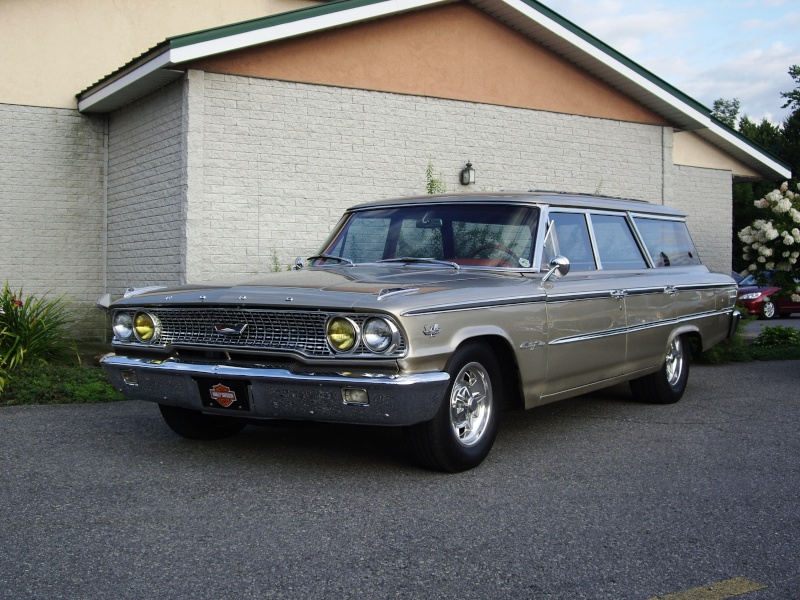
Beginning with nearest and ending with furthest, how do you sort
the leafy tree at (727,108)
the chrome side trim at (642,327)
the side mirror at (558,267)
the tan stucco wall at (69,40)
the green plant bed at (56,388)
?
the side mirror at (558,267) < the chrome side trim at (642,327) < the green plant bed at (56,388) < the tan stucco wall at (69,40) < the leafy tree at (727,108)

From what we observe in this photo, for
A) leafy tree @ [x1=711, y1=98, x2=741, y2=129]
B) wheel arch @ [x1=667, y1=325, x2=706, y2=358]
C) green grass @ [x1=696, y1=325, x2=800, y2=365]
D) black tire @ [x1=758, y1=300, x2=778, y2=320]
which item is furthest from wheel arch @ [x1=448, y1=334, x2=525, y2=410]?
leafy tree @ [x1=711, y1=98, x2=741, y2=129]

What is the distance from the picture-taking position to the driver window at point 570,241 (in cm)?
621

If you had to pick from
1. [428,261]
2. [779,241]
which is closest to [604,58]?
[779,241]

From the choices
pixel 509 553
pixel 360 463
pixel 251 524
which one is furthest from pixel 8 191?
pixel 509 553

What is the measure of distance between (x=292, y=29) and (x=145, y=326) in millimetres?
6167

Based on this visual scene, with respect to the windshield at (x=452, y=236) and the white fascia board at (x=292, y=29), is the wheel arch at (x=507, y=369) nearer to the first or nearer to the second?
the windshield at (x=452, y=236)

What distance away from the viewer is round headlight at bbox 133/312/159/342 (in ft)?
17.8

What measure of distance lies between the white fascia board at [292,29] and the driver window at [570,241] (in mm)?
5237

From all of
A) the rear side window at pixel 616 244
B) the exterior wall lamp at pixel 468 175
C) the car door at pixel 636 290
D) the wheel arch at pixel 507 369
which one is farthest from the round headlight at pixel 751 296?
the wheel arch at pixel 507 369

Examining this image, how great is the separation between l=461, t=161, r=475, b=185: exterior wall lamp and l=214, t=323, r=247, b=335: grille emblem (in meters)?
7.83

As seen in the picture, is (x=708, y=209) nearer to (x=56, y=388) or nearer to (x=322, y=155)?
(x=322, y=155)

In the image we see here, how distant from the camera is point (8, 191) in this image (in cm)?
1184

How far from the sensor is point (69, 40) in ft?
40.0

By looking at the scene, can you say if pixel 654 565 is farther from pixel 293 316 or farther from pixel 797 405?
pixel 797 405
